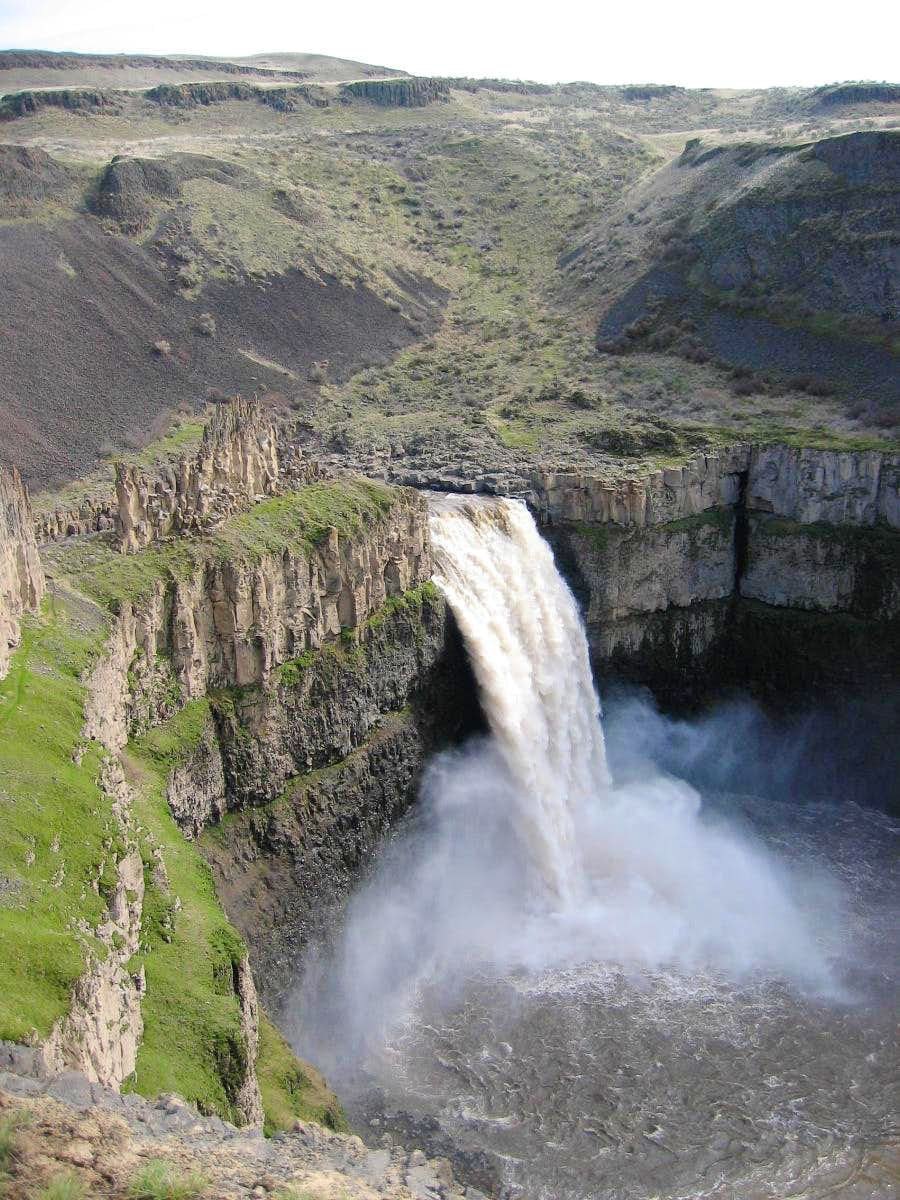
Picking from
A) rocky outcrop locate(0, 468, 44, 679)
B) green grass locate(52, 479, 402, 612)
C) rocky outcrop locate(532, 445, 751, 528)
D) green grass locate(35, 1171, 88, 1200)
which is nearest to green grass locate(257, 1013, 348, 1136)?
rocky outcrop locate(0, 468, 44, 679)

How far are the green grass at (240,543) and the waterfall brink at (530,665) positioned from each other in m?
4.15

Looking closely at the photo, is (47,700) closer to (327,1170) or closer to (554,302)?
(327,1170)

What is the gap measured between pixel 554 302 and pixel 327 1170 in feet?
206

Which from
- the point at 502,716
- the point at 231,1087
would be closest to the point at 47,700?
the point at 231,1087

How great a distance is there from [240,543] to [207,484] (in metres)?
2.64

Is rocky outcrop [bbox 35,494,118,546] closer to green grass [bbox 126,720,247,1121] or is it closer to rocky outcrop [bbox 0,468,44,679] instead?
rocky outcrop [bbox 0,468,44,679]

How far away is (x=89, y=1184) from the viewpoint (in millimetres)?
12703

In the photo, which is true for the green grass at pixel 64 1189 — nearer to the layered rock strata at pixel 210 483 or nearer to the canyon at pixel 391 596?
the canyon at pixel 391 596

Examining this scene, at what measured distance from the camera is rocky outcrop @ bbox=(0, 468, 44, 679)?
2466 centimetres

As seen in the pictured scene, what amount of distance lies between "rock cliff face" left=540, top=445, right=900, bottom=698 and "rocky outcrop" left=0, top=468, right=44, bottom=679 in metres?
23.0

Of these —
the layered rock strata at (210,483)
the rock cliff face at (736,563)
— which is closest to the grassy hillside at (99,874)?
the layered rock strata at (210,483)

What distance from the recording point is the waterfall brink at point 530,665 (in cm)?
3909

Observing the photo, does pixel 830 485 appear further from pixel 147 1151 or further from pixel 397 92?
pixel 397 92

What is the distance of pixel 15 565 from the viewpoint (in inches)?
1023
